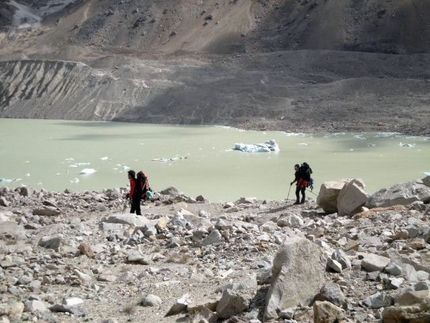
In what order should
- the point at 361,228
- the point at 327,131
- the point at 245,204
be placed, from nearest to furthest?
1. the point at 361,228
2. the point at 245,204
3. the point at 327,131

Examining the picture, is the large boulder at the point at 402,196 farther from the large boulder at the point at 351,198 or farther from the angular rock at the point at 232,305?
the angular rock at the point at 232,305

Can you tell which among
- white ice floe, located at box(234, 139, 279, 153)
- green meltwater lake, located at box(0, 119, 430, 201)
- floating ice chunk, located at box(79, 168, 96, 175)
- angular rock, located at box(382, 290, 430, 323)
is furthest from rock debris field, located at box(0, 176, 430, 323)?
white ice floe, located at box(234, 139, 279, 153)

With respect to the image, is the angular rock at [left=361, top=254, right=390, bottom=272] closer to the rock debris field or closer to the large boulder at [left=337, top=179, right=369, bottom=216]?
the rock debris field

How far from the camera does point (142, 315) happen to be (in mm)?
5793

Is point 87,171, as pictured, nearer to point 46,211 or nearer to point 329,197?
point 46,211

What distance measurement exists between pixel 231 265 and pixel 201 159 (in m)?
18.4

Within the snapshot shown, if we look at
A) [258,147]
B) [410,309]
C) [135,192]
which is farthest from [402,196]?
[258,147]

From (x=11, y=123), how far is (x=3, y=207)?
1306 inches

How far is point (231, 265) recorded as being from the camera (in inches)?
279

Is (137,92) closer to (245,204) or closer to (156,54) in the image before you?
(156,54)

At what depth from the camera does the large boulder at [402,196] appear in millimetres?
10641

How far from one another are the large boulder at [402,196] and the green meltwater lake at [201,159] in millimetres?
6067

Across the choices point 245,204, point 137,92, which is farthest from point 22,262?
point 137,92

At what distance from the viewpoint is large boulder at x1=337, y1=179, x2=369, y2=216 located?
36.0 feet
